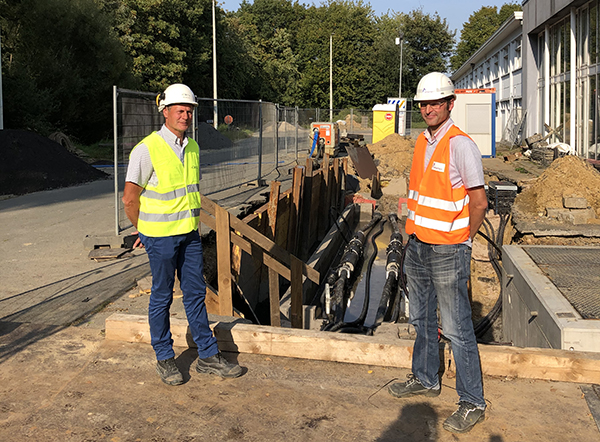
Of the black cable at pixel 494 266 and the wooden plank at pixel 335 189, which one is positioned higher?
the wooden plank at pixel 335 189

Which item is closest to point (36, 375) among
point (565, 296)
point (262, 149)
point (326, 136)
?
point (565, 296)

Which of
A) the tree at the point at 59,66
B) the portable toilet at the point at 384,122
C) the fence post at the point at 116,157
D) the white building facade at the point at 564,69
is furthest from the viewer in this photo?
the portable toilet at the point at 384,122

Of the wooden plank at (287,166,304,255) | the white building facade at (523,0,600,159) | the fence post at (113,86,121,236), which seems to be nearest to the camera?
the fence post at (113,86,121,236)

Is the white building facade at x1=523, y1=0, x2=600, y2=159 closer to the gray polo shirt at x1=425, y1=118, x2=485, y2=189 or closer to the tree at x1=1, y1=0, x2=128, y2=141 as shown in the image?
the gray polo shirt at x1=425, y1=118, x2=485, y2=189

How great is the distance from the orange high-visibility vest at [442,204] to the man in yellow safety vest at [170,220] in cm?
165

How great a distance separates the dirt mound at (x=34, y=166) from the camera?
16.9m

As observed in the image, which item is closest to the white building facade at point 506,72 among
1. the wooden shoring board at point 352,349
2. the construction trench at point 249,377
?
the construction trench at point 249,377

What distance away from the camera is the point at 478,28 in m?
87.3

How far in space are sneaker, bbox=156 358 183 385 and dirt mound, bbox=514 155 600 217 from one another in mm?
10348

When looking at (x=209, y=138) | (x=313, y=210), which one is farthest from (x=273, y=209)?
(x=313, y=210)

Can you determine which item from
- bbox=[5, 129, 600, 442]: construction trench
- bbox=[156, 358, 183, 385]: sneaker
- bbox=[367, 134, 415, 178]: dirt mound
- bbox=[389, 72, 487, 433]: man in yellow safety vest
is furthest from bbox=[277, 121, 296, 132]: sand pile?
bbox=[389, 72, 487, 433]: man in yellow safety vest

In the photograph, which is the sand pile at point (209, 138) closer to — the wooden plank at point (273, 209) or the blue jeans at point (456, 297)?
the wooden plank at point (273, 209)

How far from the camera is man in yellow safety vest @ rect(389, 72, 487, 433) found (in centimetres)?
384

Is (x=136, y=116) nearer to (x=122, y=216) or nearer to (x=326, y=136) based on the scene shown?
(x=122, y=216)
